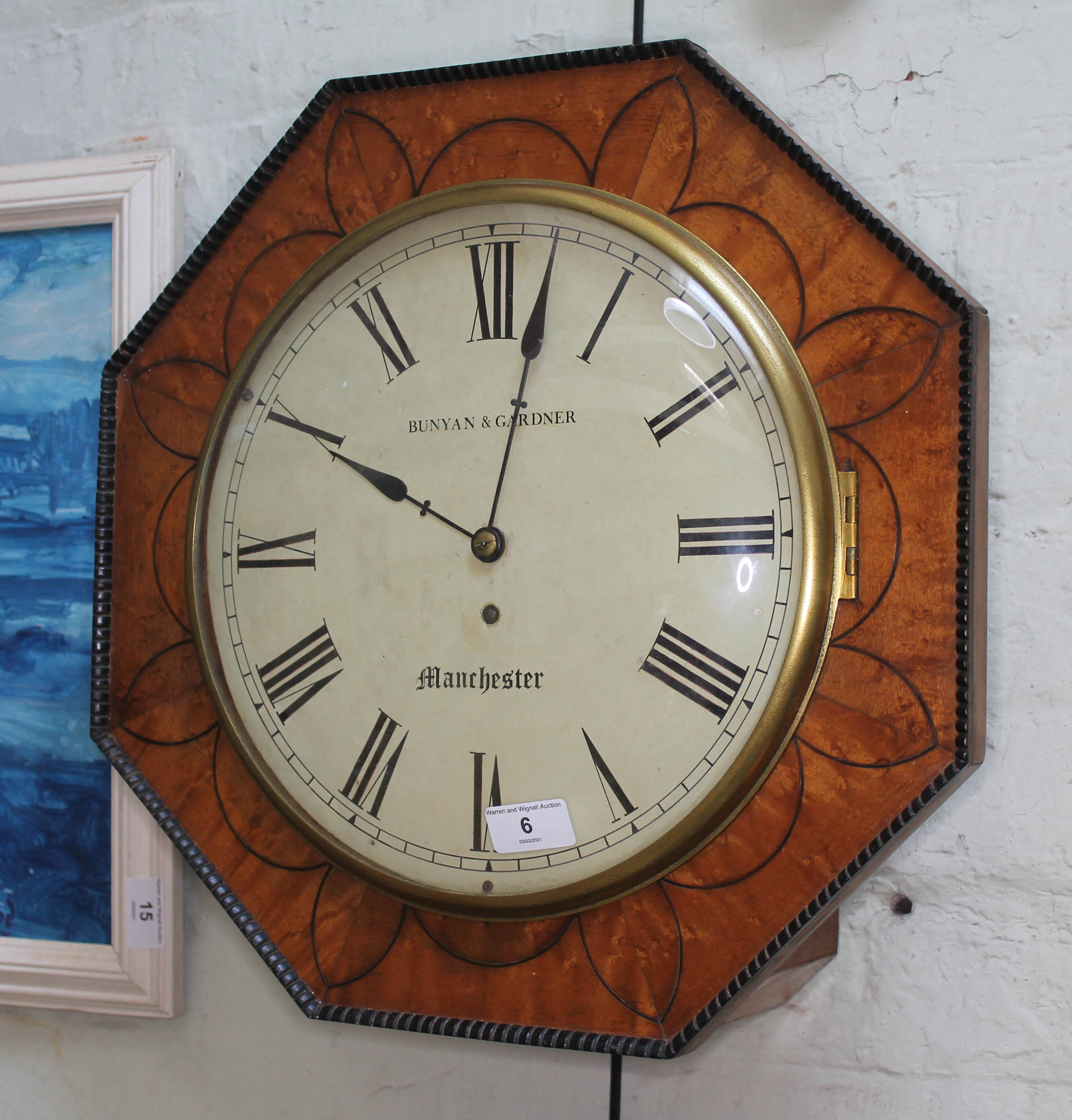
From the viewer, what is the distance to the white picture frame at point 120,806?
1.04m

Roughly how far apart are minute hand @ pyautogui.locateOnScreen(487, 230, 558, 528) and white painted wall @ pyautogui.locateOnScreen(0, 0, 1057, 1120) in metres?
0.27

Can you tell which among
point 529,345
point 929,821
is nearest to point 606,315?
point 529,345

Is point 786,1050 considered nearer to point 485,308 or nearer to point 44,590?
point 485,308

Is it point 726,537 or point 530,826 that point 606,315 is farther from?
point 530,826

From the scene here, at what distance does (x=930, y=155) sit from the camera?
2.92 feet

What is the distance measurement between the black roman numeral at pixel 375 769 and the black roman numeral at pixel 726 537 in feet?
0.91

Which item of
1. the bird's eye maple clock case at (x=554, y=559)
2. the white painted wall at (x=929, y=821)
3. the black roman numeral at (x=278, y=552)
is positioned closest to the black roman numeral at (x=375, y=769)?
the bird's eye maple clock case at (x=554, y=559)

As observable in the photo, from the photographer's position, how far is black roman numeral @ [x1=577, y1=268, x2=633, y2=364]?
0.84 meters

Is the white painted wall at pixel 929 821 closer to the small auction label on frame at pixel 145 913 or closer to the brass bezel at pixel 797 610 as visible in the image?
the small auction label on frame at pixel 145 913

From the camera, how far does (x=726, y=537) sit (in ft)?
2.62

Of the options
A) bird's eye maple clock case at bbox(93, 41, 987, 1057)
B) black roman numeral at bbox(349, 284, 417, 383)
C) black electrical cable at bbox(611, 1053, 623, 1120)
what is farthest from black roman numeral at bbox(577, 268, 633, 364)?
black electrical cable at bbox(611, 1053, 623, 1120)

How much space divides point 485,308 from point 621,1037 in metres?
0.58

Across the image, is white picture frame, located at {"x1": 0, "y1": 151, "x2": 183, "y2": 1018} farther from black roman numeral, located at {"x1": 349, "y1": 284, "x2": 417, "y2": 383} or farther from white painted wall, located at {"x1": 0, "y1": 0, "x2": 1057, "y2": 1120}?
black roman numeral, located at {"x1": 349, "y1": 284, "x2": 417, "y2": 383}

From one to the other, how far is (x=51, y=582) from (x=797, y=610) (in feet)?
2.53
